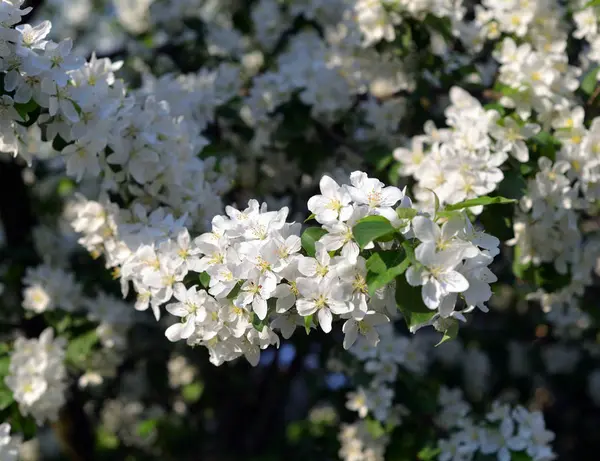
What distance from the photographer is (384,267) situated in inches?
57.4

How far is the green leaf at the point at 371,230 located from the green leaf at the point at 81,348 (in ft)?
5.73

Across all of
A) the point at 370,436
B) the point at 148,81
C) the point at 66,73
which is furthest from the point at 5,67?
the point at 370,436

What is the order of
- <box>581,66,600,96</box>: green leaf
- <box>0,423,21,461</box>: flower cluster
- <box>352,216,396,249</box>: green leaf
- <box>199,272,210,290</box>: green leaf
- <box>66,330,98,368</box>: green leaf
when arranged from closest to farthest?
1. <box>352,216,396,249</box>: green leaf
2. <box>199,272,210,290</box>: green leaf
3. <box>0,423,21,461</box>: flower cluster
4. <box>581,66,600,96</box>: green leaf
5. <box>66,330,98,368</box>: green leaf

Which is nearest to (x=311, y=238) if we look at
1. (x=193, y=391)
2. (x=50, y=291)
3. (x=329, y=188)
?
(x=329, y=188)

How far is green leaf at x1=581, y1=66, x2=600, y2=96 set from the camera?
2.51 meters

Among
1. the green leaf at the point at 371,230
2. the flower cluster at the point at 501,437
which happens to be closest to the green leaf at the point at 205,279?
the green leaf at the point at 371,230

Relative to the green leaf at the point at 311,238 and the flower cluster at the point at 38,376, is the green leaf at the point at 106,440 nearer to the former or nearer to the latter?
the flower cluster at the point at 38,376

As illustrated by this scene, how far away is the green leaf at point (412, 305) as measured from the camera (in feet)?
4.83

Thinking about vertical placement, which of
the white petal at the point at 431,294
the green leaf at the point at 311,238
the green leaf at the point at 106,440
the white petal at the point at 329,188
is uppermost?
the white petal at the point at 329,188

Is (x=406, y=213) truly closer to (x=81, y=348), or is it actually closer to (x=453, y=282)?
(x=453, y=282)

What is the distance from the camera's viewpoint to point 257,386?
4512 mm

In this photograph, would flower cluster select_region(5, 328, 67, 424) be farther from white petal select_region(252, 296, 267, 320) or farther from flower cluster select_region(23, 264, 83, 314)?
white petal select_region(252, 296, 267, 320)

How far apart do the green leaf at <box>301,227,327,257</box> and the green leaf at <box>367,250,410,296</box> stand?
0.44 ft

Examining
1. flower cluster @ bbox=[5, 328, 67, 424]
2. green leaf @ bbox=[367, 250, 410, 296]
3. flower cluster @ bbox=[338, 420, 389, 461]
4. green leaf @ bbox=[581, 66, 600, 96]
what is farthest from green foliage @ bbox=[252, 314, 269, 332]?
green leaf @ bbox=[581, 66, 600, 96]
